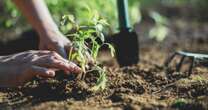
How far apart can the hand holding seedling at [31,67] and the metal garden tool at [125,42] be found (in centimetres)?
84

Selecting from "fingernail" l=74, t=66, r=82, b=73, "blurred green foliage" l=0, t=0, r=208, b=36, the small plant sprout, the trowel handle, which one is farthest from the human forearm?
"blurred green foliage" l=0, t=0, r=208, b=36

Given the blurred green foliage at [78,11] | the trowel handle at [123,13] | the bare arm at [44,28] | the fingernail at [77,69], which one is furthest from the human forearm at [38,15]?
the blurred green foliage at [78,11]

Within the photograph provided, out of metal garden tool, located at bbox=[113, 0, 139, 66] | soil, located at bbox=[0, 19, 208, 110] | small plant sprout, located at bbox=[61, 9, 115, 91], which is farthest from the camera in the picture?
metal garden tool, located at bbox=[113, 0, 139, 66]

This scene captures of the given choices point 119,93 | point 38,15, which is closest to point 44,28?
point 38,15

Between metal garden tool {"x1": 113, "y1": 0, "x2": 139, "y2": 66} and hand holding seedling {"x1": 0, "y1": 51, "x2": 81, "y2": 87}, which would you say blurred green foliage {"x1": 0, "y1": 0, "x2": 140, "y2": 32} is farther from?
hand holding seedling {"x1": 0, "y1": 51, "x2": 81, "y2": 87}

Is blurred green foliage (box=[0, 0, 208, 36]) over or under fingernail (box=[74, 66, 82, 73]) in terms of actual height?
over

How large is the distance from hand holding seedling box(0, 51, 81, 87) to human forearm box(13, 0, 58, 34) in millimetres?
382

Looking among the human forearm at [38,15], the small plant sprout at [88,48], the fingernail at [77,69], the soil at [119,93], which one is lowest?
the soil at [119,93]

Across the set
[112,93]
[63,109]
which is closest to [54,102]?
[63,109]

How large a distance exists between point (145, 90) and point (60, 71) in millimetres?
501

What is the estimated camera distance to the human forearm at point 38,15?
317 cm

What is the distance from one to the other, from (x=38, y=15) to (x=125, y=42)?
2.20 feet

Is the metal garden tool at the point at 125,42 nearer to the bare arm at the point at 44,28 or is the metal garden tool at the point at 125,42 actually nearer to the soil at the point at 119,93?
the soil at the point at 119,93

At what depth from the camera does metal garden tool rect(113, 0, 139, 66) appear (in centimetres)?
359
